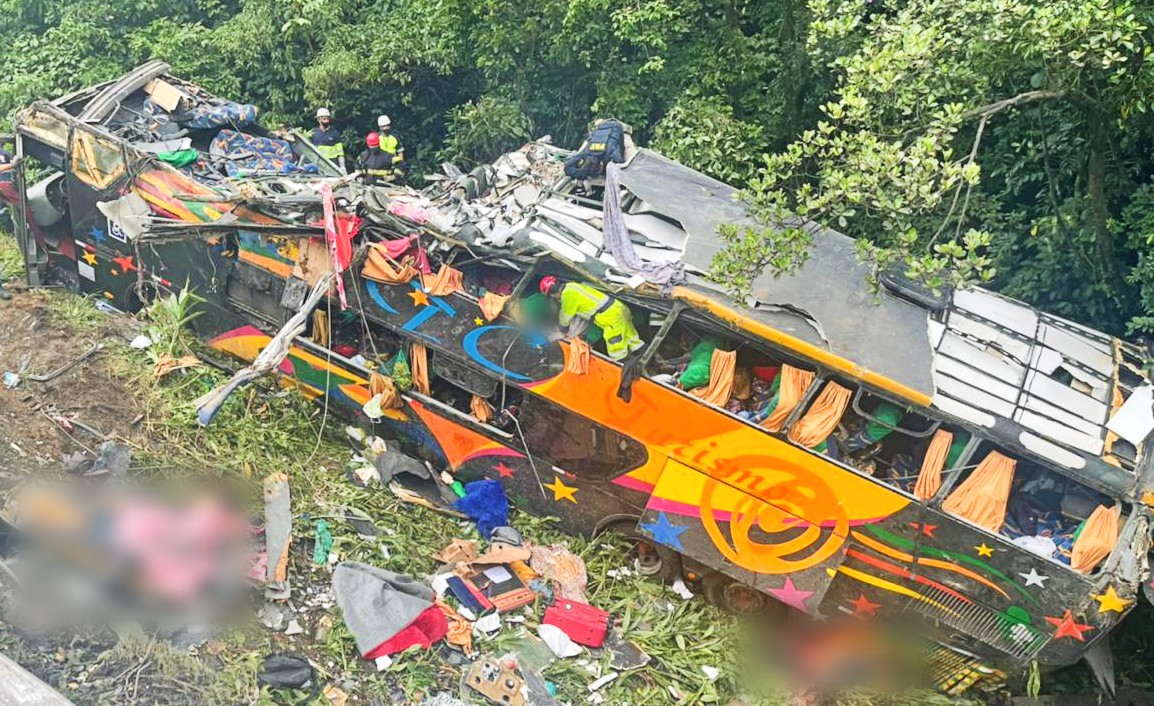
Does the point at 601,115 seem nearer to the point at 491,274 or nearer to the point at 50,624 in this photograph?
the point at 491,274

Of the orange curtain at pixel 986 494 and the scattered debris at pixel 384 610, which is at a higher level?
the orange curtain at pixel 986 494

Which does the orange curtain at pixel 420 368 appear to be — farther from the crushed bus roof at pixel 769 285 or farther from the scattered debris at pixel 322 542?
the scattered debris at pixel 322 542

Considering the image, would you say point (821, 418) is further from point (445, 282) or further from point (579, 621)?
point (445, 282)

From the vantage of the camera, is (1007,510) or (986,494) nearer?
(986,494)

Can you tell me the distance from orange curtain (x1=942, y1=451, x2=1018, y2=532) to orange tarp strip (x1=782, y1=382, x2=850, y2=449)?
817 millimetres

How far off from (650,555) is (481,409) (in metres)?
1.68

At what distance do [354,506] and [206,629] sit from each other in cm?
149

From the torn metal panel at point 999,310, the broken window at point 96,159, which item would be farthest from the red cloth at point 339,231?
the torn metal panel at point 999,310

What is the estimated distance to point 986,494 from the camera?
5.47 metres

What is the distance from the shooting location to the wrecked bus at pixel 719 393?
217 inches

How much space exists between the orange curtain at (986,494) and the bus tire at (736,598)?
1520mm

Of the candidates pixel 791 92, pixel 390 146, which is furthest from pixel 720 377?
pixel 390 146

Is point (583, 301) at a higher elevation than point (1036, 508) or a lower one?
higher

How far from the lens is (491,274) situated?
6738 millimetres
